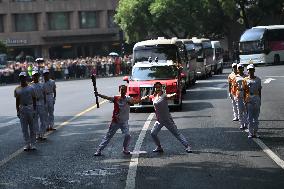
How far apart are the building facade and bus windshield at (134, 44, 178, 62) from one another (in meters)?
53.4

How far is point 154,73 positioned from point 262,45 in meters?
33.7

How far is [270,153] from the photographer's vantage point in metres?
13.5

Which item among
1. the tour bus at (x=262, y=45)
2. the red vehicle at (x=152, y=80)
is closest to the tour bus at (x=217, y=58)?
the tour bus at (x=262, y=45)

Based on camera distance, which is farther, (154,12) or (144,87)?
(154,12)

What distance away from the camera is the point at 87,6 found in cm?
8712

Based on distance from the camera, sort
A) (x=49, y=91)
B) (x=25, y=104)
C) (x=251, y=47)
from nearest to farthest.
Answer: (x=25, y=104), (x=49, y=91), (x=251, y=47)

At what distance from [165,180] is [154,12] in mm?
54084

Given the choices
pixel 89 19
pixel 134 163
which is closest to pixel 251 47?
pixel 89 19

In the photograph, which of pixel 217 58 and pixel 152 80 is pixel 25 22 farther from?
pixel 152 80

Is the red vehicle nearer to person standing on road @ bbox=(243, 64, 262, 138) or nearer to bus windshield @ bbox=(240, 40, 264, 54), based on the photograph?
person standing on road @ bbox=(243, 64, 262, 138)

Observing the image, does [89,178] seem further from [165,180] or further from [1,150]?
[1,150]

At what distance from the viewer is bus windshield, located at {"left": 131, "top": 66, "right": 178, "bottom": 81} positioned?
24.5 m

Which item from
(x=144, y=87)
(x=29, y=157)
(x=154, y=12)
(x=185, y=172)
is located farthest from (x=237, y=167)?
(x=154, y=12)

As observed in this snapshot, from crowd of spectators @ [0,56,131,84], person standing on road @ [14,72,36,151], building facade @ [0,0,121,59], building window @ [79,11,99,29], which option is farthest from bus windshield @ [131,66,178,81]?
building window @ [79,11,99,29]
